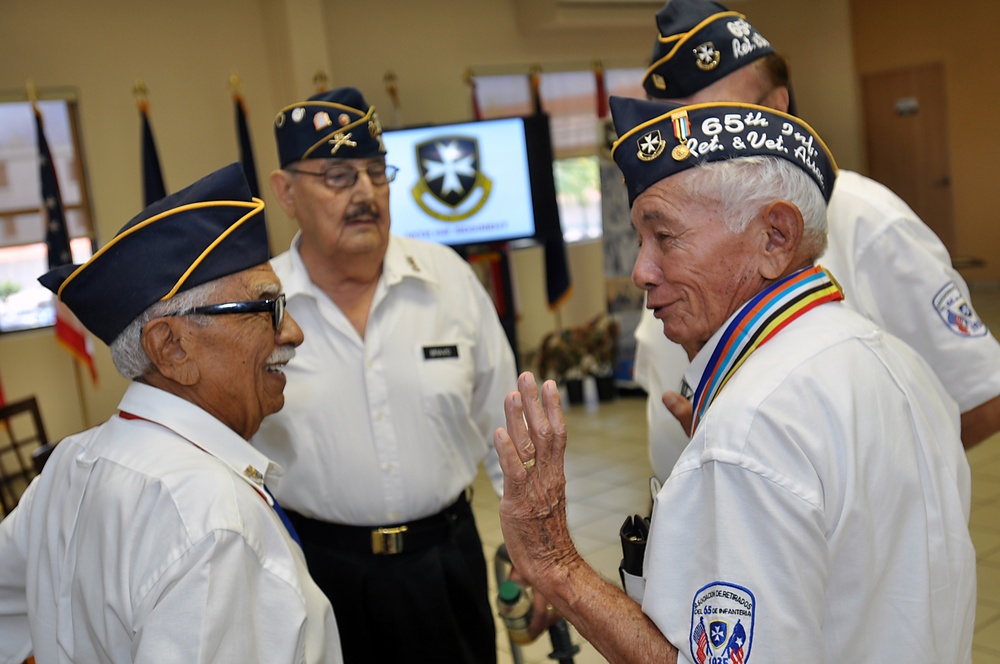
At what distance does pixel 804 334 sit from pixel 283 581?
827 mm

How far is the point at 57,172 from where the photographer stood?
7191mm

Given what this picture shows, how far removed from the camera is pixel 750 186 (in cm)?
128

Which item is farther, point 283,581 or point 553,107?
point 553,107

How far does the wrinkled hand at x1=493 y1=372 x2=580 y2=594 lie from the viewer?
1.28 m

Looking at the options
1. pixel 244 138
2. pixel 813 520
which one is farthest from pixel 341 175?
pixel 244 138

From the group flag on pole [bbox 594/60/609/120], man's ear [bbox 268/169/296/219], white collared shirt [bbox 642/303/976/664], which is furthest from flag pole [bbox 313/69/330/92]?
white collared shirt [bbox 642/303/976/664]

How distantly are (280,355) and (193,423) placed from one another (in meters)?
0.23

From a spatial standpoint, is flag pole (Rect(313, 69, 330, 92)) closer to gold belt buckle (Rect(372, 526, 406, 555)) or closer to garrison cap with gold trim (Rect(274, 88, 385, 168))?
garrison cap with gold trim (Rect(274, 88, 385, 168))

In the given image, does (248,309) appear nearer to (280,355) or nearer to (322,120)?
(280,355)

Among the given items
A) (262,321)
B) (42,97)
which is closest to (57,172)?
(42,97)

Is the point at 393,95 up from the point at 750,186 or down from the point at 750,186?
up

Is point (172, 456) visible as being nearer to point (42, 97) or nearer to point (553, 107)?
point (42, 97)

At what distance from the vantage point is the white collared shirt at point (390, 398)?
7.50ft

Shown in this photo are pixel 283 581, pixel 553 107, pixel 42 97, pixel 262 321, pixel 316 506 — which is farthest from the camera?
pixel 553 107
